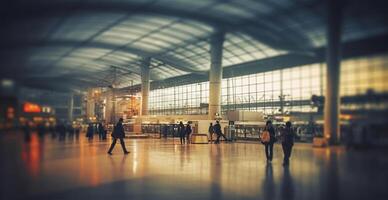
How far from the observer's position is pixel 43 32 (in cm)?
549

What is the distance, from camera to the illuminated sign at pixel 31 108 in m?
5.77

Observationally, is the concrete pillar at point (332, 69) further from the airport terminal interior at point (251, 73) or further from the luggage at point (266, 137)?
the luggage at point (266, 137)

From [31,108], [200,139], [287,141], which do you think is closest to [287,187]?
[287,141]

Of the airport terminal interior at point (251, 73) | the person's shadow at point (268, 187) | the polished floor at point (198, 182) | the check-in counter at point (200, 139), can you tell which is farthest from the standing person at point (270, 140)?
the check-in counter at point (200, 139)

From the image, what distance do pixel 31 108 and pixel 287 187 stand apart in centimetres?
543

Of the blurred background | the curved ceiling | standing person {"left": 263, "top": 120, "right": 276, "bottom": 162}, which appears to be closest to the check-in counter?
standing person {"left": 263, "top": 120, "right": 276, "bottom": 162}

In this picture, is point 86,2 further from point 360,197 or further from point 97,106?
point 97,106

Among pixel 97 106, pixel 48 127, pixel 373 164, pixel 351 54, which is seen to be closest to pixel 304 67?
pixel 351 54

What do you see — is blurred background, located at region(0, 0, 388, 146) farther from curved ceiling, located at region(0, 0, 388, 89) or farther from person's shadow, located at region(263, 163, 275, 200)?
person's shadow, located at region(263, 163, 275, 200)

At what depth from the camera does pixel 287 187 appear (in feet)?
22.6

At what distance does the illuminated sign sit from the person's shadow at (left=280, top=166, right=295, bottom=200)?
4930 mm

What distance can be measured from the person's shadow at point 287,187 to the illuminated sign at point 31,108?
493cm

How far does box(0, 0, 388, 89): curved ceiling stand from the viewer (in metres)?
4.91

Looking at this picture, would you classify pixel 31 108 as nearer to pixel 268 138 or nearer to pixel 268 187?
pixel 268 187
